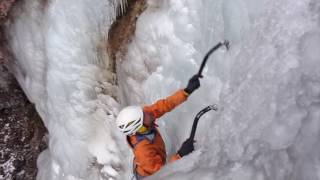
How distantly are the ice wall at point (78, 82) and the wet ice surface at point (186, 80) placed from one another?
0.01 m

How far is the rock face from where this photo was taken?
275 inches

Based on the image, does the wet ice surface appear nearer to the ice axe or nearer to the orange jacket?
the ice axe

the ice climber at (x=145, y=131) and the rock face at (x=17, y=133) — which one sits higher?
the ice climber at (x=145, y=131)

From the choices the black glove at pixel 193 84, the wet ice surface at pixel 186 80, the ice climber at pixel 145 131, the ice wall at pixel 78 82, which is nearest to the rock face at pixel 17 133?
the wet ice surface at pixel 186 80

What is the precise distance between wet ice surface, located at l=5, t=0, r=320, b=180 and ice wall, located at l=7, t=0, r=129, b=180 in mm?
10

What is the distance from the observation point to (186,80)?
3.63m

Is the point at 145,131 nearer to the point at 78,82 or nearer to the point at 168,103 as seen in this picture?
the point at 168,103

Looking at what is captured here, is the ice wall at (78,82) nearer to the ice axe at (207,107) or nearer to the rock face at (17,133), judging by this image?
the rock face at (17,133)

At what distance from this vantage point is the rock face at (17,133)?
22.9 ft

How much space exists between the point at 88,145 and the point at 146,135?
191 cm

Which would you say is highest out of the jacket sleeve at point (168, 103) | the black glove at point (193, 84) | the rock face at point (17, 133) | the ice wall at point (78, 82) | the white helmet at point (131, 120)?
the black glove at point (193, 84)

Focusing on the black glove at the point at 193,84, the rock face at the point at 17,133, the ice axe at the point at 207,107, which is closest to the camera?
the ice axe at the point at 207,107

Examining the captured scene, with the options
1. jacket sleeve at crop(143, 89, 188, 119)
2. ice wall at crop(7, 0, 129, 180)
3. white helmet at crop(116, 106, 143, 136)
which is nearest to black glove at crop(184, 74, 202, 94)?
jacket sleeve at crop(143, 89, 188, 119)

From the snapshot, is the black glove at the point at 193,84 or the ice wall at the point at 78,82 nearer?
the black glove at the point at 193,84
